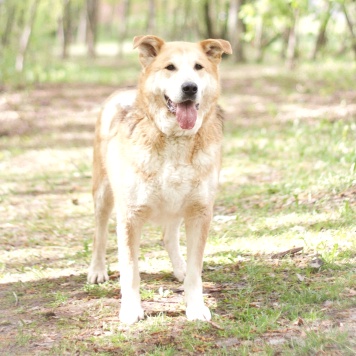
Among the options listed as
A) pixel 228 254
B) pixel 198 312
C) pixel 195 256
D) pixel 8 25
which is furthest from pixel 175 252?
pixel 8 25

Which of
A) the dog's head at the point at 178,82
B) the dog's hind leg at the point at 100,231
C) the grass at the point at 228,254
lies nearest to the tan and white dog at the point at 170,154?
the dog's head at the point at 178,82

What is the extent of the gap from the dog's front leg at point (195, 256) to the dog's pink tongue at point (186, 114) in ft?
2.11

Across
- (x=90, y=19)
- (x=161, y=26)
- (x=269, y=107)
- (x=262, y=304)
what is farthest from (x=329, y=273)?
(x=161, y=26)

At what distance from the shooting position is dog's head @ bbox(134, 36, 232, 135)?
4.27 metres

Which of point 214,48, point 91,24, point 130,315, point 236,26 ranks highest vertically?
point 214,48

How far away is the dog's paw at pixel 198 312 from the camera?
4418mm

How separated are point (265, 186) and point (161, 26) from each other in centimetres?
3379

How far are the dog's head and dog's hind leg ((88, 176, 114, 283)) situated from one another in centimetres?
110

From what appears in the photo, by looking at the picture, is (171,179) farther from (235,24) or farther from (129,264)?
(235,24)

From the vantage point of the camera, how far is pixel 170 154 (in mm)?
4426

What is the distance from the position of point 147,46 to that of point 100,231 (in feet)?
5.77

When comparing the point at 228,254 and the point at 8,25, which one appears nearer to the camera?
the point at 228,254

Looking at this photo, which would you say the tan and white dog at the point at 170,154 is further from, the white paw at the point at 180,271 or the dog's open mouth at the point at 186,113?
the white paw at the point at 180,271

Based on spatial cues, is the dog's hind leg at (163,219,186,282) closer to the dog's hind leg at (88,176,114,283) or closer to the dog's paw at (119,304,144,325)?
the dog's hind leg at (88,176,114,283)
